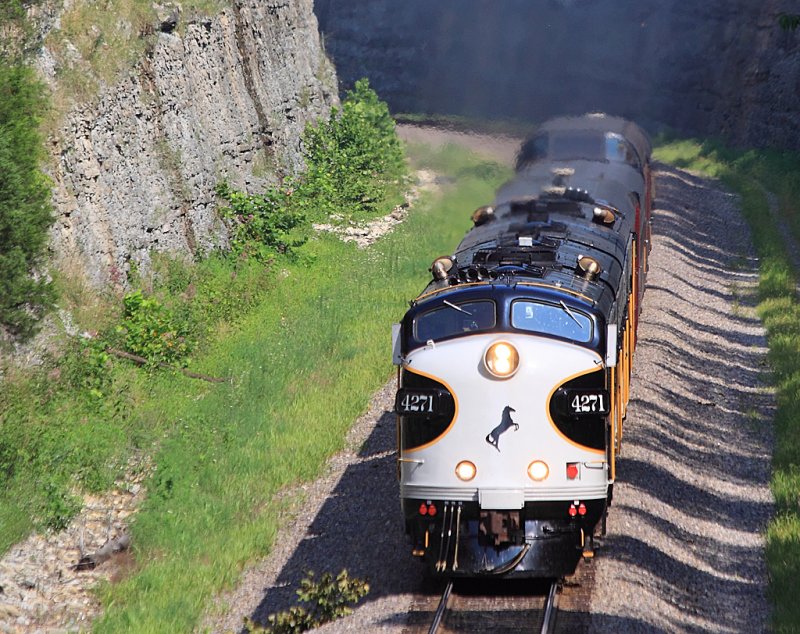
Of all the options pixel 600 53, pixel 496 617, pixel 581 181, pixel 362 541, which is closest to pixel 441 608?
pixel 496 617

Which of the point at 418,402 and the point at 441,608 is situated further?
the point at 418,402

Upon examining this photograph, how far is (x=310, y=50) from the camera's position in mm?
32812

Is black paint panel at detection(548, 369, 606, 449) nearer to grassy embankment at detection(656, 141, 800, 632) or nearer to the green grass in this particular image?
grassy embankment at detection(656, 141, 800, 632)

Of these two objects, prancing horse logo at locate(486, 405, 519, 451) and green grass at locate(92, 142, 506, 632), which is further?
green grass at locate(92, 142, 506, 632)

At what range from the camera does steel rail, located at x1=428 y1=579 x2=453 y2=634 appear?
1059 cm

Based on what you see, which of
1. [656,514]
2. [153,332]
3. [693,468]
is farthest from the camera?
[153,332]

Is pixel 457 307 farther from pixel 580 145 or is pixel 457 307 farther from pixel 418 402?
pixel 580 145

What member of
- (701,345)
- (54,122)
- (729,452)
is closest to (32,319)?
(54,122)

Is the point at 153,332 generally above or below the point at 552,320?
below

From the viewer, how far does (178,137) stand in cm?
2294

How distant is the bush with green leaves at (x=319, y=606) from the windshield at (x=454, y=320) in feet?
9.38

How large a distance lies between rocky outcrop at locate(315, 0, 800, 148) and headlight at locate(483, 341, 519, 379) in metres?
32.8

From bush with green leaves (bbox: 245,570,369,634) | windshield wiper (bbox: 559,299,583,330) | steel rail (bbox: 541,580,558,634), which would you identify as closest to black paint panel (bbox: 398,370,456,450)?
windshield wiper (bbox: 559,299,583,330)

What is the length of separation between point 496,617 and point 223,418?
24.9 ft
